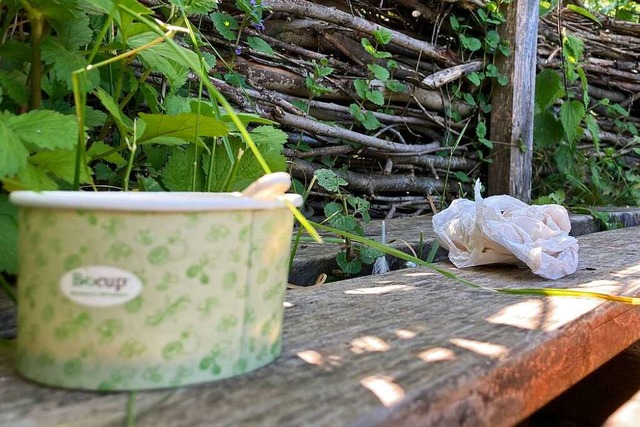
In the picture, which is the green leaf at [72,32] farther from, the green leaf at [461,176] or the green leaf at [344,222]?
the green leaf at [461,176]

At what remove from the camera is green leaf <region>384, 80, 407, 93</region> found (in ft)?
6.72

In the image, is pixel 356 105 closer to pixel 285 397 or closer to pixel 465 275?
pixel 465 275

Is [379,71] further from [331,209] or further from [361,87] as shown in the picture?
[331,209]

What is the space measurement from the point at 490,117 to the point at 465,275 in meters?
1.49

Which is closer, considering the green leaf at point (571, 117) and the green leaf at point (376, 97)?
the green leaf at point (376, 97)

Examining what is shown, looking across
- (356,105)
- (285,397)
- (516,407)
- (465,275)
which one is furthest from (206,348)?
(356,105)

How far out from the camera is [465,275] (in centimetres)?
111

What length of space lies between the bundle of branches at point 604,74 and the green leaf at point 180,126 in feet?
7.61

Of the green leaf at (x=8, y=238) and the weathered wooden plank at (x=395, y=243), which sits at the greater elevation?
the green leaf at (x=8, y=238)

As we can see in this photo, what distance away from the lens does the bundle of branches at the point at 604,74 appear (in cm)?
284

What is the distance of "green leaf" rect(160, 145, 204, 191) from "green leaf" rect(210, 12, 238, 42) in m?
0.71

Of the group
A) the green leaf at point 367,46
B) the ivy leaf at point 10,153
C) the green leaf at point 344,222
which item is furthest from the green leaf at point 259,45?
the ivy leaf at point 10,153

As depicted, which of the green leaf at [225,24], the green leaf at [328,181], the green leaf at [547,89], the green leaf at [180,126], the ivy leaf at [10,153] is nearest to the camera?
the ivy leaf at [10,153]

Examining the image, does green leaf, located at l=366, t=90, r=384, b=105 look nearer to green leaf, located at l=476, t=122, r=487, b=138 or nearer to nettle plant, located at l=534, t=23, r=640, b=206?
green leaf, located at l=476, t=122, r=487, b=138
